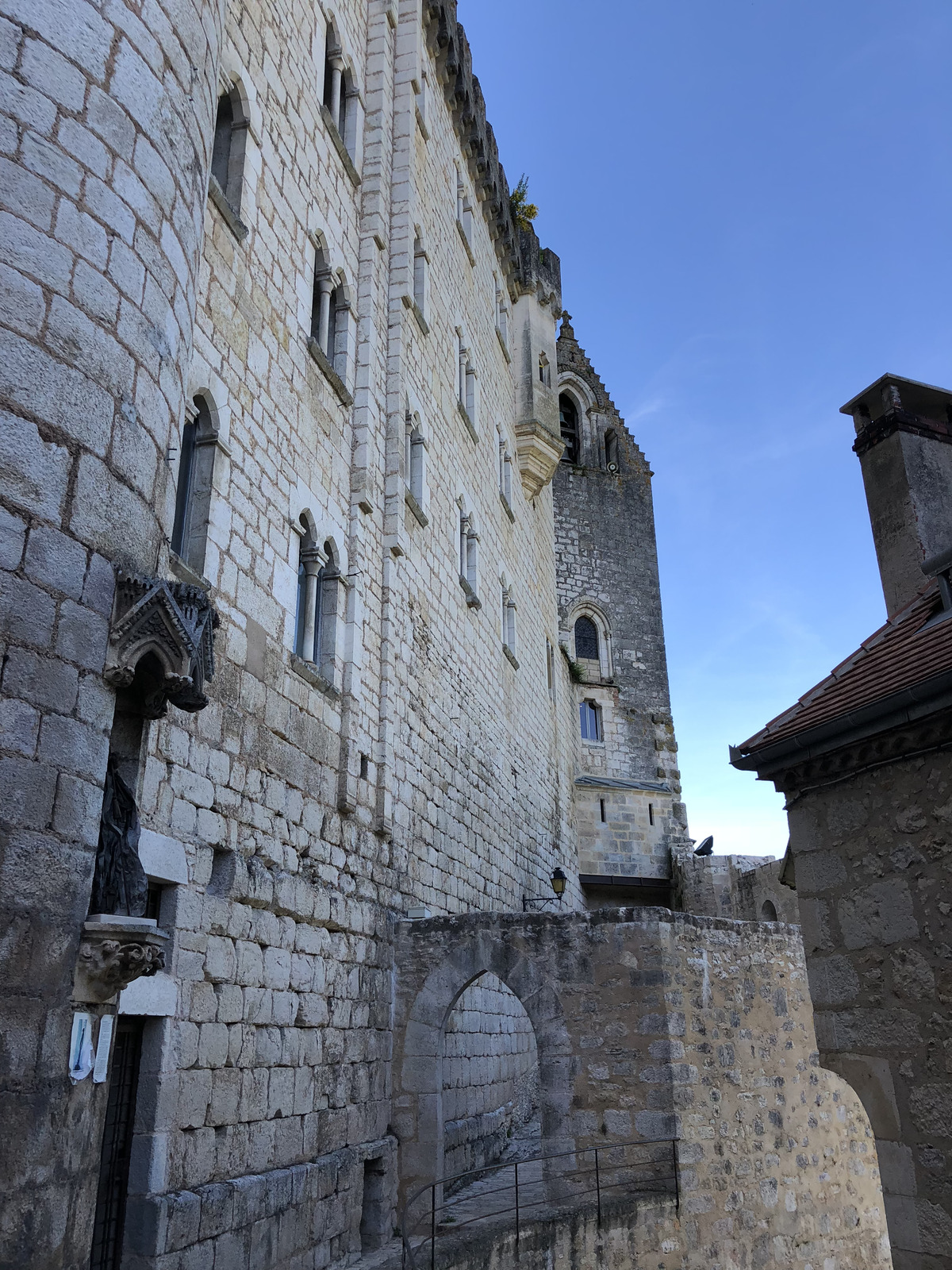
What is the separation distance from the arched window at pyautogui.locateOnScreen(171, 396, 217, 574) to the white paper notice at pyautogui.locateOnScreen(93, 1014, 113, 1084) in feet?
10.5

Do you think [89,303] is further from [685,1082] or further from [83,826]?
[685,1082]

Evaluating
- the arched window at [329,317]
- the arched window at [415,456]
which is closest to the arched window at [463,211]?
the arched window at [415,456]

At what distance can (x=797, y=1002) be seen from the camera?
10.8 m

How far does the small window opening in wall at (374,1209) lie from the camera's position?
809 cm

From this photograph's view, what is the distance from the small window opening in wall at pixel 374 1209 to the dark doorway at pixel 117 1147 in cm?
323

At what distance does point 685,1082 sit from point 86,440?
7.72 metres

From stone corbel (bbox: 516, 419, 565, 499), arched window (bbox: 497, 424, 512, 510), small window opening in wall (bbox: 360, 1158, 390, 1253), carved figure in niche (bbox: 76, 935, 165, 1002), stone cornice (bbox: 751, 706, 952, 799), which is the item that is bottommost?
small window opening in wall (bbox: 360, 1158, 390, 1253)

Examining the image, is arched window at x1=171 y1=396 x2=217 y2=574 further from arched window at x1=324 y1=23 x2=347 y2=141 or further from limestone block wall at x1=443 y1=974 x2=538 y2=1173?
A: limestone block wall at x1=443 y1=974 x2=538 y2=1173

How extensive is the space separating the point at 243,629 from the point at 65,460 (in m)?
3.20

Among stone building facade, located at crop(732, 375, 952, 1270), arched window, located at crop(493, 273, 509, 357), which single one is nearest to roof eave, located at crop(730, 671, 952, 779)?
stone building facade, located at crop(732, 375, 952, 1270)

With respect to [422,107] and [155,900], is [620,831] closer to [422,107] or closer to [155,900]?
[422,107]

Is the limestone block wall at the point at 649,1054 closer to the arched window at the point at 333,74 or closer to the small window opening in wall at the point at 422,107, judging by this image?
the arched window at the point at 333,74

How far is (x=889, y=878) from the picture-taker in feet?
17.3

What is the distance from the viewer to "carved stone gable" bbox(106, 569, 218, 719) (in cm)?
400
